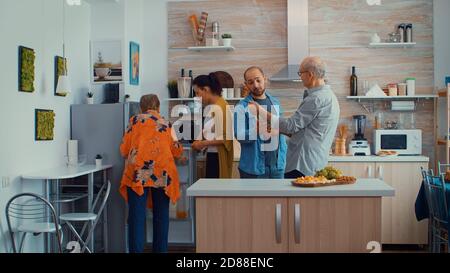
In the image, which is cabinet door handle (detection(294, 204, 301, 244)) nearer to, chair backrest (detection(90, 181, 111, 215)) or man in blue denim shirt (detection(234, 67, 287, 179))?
man in blue denim shirt (detection(234, 67, 287, 179))

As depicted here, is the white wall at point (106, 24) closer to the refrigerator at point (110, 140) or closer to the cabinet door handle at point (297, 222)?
the refrigerator at point (110, 140)

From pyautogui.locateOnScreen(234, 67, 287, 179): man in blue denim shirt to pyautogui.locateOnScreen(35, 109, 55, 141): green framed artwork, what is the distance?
1.78m

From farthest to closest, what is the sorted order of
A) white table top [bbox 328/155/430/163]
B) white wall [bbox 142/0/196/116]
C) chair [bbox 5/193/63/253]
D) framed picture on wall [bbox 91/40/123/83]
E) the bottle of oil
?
white wall [bbox 142/0/196/116]
the bottle of oil
framed picture on wall [bbox 91/40/123/83]
white table top [bbox 328/155/430/163]
chair [bbox 5/193/63/253]

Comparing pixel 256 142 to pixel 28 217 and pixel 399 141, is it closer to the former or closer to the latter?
pixel 28 217

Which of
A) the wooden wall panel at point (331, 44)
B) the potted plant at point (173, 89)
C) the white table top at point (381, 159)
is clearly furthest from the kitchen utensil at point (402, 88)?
the potted plant at point (173, 89)

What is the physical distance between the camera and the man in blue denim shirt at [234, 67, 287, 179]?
11.8ft

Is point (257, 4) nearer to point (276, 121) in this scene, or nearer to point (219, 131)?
point (219, 131)

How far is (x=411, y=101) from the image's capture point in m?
5.71

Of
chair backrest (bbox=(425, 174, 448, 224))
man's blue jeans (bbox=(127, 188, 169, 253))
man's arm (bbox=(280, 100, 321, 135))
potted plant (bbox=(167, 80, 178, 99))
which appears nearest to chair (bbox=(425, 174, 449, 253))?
chair backrest (bbox=(425, 174, 448, 224))

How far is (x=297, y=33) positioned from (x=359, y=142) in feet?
4.24

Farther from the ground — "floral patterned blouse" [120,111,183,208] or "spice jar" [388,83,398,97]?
"spice jar" [388,83,398,97]

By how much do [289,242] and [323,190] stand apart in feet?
1.01

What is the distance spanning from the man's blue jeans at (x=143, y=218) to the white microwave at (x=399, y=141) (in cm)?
241
